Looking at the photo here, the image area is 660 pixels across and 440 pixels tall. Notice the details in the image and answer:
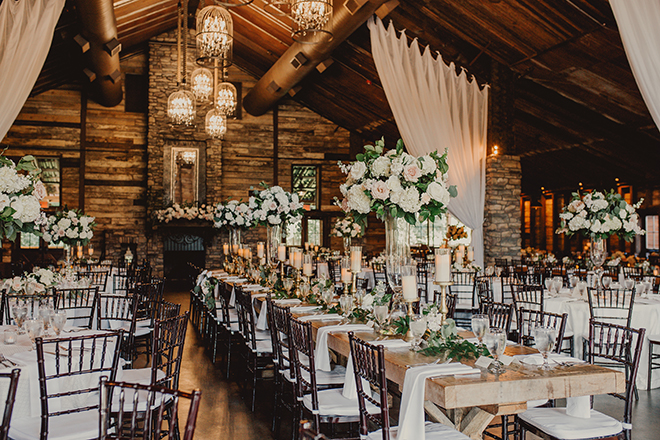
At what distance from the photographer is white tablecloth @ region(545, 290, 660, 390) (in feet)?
17.0

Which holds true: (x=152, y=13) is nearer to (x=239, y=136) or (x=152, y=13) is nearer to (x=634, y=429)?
(x=239, y=136)

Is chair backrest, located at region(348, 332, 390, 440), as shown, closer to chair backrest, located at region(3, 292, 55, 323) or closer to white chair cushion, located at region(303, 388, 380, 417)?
white chair cushion, located at region(303, 388, 380, 417)

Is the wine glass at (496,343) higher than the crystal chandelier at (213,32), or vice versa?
the crystal chandelier at (213,32)

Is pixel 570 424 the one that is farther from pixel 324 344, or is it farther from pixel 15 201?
pixel 15 201

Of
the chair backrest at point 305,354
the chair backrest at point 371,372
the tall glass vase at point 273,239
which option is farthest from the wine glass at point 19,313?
the tall glass vase at point 273,239

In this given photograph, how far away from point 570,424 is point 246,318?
2969 millimetres

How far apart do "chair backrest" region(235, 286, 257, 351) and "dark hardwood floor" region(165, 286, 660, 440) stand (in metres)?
0.50

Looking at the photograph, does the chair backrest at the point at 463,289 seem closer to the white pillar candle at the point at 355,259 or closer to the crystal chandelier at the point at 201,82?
the white pillar candle at the point at 355,259

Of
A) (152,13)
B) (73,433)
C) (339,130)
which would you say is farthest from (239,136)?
(73,433)

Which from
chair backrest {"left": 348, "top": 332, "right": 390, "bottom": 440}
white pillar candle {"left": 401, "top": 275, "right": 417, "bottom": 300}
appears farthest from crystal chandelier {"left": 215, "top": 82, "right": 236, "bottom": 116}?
chair backrest {"left": 348, "top": 332, "right": 390, "bottom": 440}

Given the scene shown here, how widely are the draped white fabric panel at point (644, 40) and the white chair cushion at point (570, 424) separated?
3.25 metres

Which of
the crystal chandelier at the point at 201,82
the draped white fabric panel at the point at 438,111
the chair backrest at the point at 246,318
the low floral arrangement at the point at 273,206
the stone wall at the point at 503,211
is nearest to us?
the chair backrest at the point at 246,318

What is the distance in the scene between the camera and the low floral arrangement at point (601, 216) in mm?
6934

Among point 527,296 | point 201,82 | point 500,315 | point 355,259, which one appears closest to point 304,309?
point 355,259
